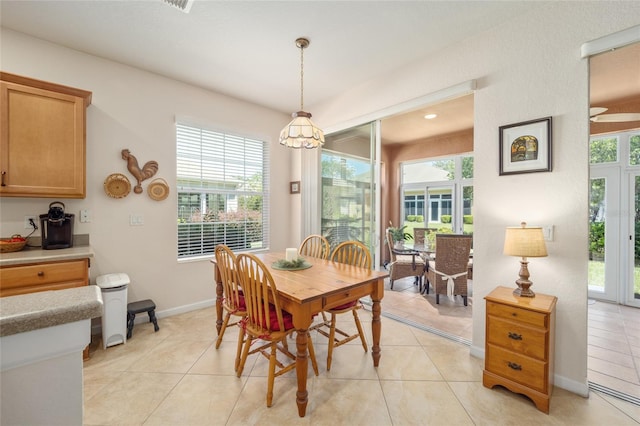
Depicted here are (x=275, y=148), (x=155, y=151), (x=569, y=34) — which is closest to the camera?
(x=569, y=34)

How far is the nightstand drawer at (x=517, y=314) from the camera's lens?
176 centimetres

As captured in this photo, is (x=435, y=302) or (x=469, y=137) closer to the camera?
(x=435, y=302)

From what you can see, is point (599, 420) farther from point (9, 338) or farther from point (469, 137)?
point (469, 137)

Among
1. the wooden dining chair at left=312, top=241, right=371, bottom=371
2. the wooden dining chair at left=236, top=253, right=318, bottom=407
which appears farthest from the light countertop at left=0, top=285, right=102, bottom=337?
the wooden dining chair at left=312, top=241, right=371, bottom=371

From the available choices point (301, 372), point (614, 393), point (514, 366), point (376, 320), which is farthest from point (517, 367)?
point (301, 372)

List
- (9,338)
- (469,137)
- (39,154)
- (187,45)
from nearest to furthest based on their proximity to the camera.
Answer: (9,338) → (39,154) → (187,45) → (469,137)

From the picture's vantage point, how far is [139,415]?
5.62 feet

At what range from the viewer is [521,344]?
6.04ft

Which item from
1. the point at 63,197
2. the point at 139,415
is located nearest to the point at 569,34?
the point at 139,415

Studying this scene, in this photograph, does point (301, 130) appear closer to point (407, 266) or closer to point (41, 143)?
point (41, 143)

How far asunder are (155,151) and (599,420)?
4.34m

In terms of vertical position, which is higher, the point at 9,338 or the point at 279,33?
the point at 279,33

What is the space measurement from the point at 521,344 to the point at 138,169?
12.4 ft

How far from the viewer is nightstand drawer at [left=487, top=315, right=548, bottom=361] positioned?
1.77 meters
